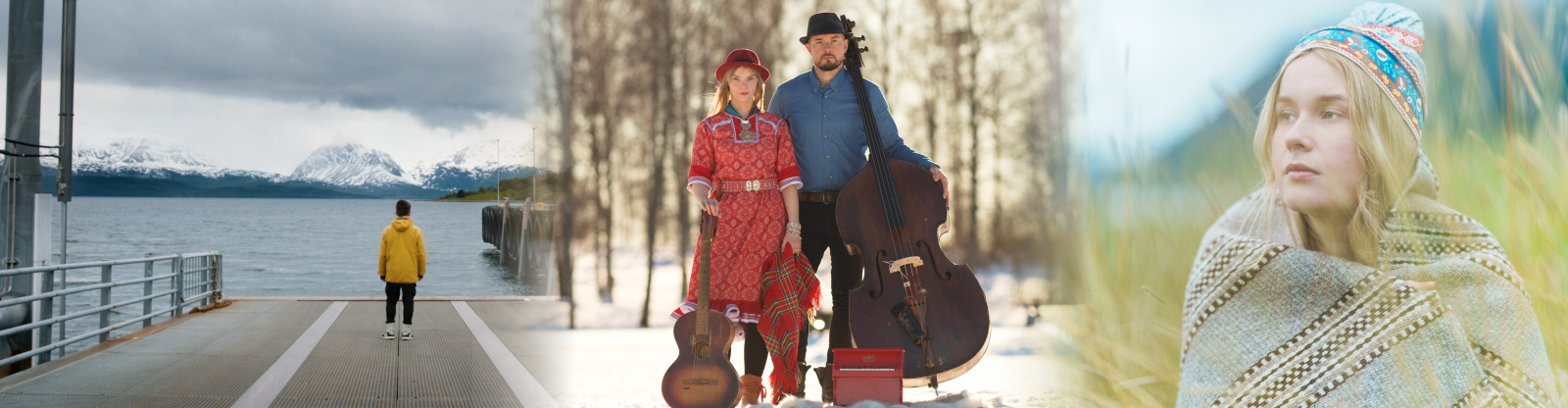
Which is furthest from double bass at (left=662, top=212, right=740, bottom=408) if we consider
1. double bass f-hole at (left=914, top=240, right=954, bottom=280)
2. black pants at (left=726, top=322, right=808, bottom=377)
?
double bass f-hole at (left=914, top=240, right=954, bottom=280)

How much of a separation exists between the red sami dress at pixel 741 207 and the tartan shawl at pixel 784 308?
3 cm

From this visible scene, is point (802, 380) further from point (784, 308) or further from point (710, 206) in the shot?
point (710, 206)

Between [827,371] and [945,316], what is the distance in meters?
0.43

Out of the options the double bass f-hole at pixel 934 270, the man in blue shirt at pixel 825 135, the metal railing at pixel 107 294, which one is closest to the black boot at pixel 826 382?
the man in blue shirt at pixel 825 135

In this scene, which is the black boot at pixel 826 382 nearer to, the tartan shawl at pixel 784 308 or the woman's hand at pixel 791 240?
the tartan shawl at pixel 784 308

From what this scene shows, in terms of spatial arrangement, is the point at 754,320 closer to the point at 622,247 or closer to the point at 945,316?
the point at 945,316

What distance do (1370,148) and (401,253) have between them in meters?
5.42

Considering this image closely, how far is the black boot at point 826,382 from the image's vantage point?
7.60 ft

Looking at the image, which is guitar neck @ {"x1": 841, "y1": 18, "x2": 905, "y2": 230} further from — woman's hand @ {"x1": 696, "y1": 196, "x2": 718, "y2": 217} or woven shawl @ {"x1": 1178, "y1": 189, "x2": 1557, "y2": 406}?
woven shawl @ {"x1": 1178, "y1": 189, "x2": 1557, "y2": 406}

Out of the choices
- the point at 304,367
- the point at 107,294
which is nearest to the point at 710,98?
the point at 304,367

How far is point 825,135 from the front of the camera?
230 cm

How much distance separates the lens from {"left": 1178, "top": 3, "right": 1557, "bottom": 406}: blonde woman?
97 cm

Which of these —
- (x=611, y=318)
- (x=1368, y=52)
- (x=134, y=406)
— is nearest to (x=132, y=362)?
(x=134, y=406)

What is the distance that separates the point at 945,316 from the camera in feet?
6.77
